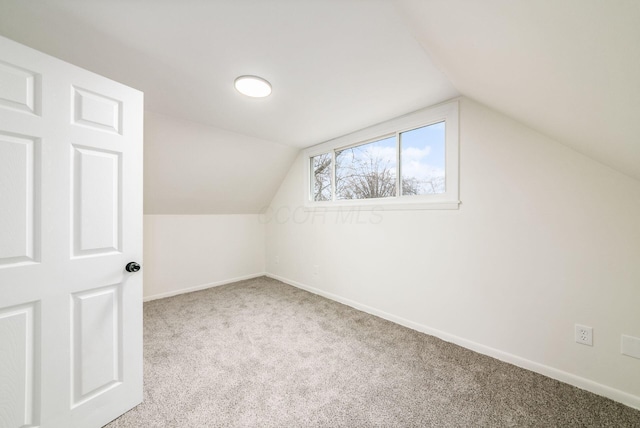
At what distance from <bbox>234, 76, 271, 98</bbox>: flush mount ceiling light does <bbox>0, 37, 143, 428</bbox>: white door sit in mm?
714

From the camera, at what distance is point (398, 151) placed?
253 centimetres

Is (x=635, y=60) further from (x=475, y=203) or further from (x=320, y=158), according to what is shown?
(x=320, y=158)

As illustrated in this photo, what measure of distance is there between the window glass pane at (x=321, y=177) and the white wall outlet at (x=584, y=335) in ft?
8.38

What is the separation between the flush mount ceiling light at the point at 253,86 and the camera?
1.80 m

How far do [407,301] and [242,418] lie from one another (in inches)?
68.5

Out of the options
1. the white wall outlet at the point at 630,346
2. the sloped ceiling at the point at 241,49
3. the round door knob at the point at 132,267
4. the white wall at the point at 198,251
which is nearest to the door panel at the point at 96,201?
the round door knob at the point at 132,267

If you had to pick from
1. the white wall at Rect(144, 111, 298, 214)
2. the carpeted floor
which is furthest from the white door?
the white wall at Rect(144, 111, 298, 214)

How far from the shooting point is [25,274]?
1038 mm

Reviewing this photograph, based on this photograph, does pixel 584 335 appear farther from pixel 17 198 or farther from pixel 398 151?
pixel 17 198

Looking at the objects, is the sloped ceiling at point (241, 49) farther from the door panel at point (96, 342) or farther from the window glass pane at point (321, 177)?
the door panel at point (96, 342)

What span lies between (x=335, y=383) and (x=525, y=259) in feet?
5.39

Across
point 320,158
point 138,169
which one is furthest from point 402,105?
point 138,169

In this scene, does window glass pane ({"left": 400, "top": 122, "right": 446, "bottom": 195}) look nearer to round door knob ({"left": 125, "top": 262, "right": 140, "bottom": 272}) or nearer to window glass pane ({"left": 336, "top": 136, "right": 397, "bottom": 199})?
window glass pane ({"left": 336, "top": 136, "right": 397, "bottom": 199})

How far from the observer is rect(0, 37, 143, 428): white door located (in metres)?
1.02
